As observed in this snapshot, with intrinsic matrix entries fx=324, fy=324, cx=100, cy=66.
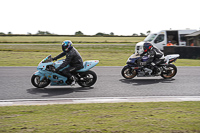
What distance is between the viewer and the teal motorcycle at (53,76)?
34.7 ft

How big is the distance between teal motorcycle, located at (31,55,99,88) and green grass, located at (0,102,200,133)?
2.98 meters

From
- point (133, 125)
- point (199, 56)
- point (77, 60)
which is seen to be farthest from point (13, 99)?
point (199, 56)

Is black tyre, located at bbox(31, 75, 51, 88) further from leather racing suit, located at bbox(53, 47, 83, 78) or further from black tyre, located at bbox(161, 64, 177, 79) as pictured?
black tyre, located at bbox(161, 64, 177, 79)

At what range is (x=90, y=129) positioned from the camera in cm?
537

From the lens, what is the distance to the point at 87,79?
1091 cm

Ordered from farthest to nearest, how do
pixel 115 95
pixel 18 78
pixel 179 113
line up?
pixel 18 78
pixel 115 95
pixel 179 113

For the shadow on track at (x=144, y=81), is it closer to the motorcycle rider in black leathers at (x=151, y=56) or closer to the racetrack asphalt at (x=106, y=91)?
the racetrack asphalt at (x=106, y=91)

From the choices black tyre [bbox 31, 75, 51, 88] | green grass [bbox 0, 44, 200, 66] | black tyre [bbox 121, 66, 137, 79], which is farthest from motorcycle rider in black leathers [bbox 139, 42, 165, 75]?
green grass [bbox 0, 44, 200, 66]

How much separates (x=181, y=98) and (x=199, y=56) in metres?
15.8

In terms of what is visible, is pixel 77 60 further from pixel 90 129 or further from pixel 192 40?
pixel 192 40

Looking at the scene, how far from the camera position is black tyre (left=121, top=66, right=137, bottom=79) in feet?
42.6

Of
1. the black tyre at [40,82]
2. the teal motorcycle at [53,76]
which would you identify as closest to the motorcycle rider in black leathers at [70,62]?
the teal motorcycle at [53,76]

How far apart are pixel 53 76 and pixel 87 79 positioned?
1147mm

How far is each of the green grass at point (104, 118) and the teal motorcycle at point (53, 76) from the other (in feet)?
9.78
